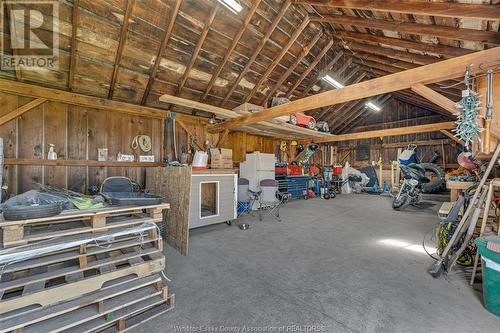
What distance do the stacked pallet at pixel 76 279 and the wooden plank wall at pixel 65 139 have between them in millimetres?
2593

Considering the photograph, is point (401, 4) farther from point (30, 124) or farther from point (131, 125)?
point (30, 124)

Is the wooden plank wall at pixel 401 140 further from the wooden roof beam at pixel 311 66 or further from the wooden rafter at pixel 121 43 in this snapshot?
the wooden rafter at pixel 121 43

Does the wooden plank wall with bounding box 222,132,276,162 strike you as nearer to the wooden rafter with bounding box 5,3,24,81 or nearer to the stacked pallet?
the wooden rafter with bounding box 5,3,24,81

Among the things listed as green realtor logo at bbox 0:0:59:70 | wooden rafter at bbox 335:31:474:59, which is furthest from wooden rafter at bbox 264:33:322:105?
green realtor logo at bbox 0:0:59:70

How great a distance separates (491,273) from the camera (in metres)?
1.95

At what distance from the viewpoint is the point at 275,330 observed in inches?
69.2

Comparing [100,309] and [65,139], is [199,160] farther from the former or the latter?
[100,309]

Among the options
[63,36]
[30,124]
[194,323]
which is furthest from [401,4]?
[30,124]

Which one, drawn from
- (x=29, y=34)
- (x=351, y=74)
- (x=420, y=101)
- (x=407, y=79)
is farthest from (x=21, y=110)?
(x=420, y=101)

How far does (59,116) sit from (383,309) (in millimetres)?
5797

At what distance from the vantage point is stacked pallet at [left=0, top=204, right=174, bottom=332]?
144 centimetres

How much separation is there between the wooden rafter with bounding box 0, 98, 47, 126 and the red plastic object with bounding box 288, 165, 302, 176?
7.12 m

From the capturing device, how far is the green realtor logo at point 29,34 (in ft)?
9.90

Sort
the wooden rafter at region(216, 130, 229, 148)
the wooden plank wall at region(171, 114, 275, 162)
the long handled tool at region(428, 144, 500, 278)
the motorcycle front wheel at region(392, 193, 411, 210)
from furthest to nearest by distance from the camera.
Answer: the motorcycle front wheel at region(392, 193, 411, 210) → the wooden rafter at region(216, 130, 229, 148) → the wooden plank wall at region(171, 114, 275, 162) → the long handled tool at region(428, 144, 500, 278)
